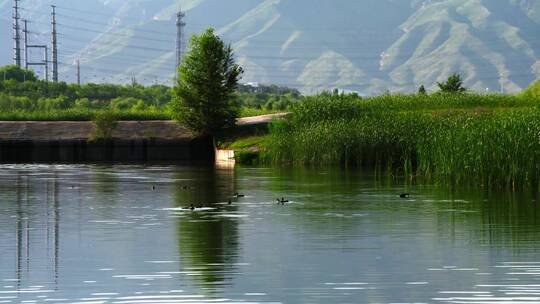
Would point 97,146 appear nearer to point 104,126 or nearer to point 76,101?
point 104,126

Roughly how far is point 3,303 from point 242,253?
24.0ft

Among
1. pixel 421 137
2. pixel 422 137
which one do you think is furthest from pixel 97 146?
pixel 422 137

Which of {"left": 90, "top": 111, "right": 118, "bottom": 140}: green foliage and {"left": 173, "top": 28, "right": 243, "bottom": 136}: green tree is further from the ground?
{"left": 173, "top": 28, "right": 243, "bottom": 136}: green tree

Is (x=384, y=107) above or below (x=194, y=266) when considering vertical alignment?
above

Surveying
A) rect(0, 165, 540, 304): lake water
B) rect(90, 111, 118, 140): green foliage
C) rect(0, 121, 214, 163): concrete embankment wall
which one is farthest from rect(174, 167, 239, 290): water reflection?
rect(90, 111, 118, 140): green foliage

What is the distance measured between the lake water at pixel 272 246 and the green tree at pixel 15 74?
105 meters

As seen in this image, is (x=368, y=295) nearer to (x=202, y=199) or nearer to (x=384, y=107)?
(x=202, y=199)

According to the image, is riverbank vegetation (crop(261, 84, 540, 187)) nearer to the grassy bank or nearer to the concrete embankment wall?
the grassy bank

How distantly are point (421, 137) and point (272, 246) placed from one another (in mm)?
25463

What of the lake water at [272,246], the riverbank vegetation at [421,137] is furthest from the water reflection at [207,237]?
Answer: the riverbank vegetation at [421,137]

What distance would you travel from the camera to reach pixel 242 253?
25.6m

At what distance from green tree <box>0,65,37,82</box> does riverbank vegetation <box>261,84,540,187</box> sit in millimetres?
77446

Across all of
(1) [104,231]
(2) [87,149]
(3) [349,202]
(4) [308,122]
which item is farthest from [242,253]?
(2) [87,149]

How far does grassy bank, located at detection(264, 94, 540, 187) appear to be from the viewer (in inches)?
1657
